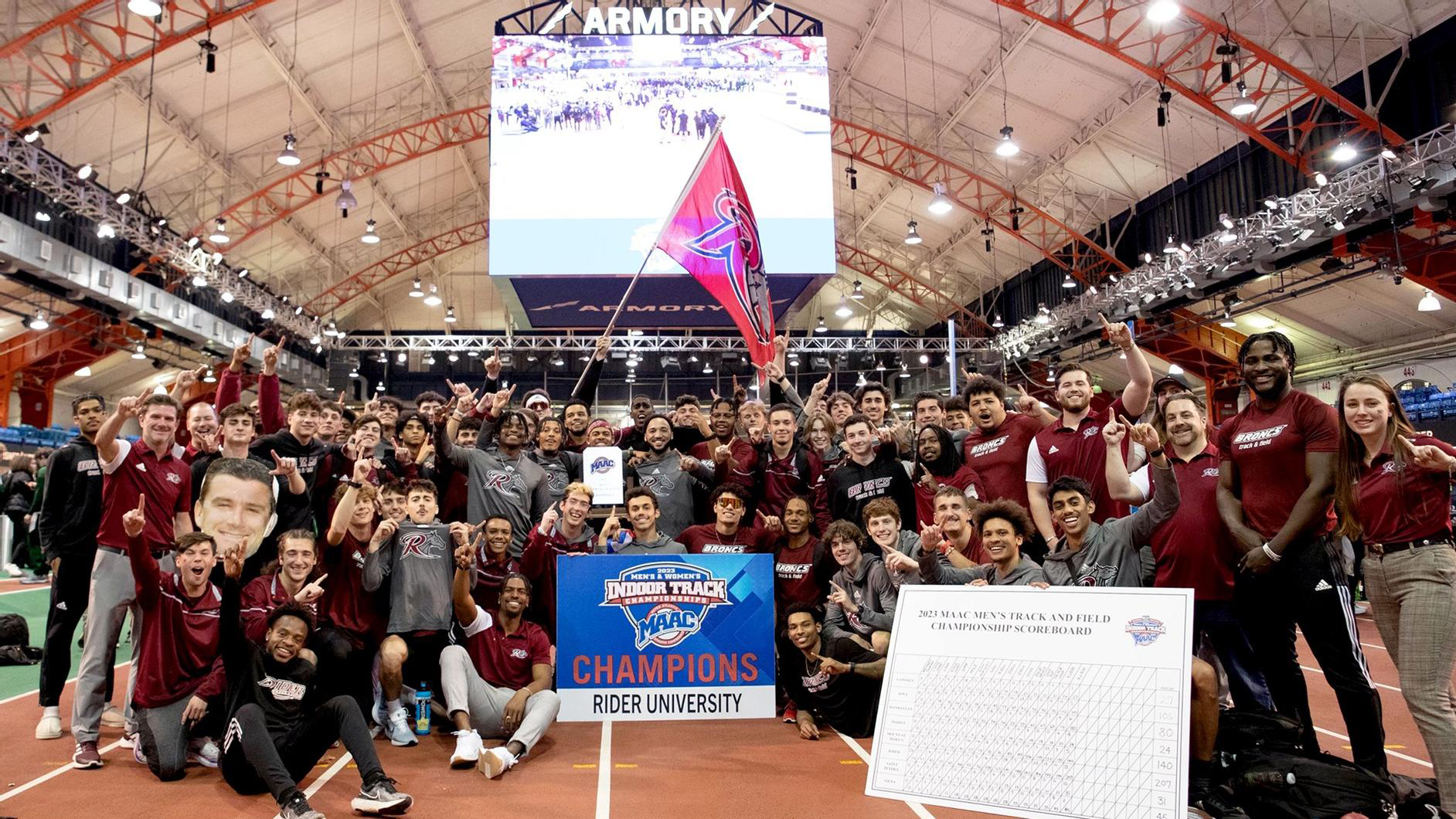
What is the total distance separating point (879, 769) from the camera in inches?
125

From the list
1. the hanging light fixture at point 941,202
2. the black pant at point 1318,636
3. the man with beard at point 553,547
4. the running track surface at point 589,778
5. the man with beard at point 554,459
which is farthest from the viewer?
the hanging light fixture at point 941,202

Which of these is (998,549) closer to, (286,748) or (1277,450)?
(1277,450)

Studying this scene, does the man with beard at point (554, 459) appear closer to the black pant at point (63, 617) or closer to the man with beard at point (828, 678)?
the man with beard at point (828, 678)

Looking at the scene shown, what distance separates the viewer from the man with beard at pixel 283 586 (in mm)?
4785

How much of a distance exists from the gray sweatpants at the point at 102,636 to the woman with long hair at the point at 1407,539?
18.9ft

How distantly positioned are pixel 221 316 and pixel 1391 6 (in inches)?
1013

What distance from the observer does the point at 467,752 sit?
4633mm

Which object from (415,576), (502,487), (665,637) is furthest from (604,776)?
(502,487)

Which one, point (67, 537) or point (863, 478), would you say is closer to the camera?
point (67, 537)

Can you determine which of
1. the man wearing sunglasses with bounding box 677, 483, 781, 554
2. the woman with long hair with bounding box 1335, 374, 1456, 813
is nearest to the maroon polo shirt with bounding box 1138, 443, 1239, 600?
the woman with long hair with bounding box 1335, 374, 1456, 813

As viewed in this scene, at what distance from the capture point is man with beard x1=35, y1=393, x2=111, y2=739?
5145 millimetres

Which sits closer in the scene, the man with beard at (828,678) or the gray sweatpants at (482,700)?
the gray sweatpants at (482,700)

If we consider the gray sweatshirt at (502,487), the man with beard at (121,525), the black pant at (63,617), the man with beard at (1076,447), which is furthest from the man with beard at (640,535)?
the black pant at (63,617)

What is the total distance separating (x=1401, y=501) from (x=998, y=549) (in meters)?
1.66
